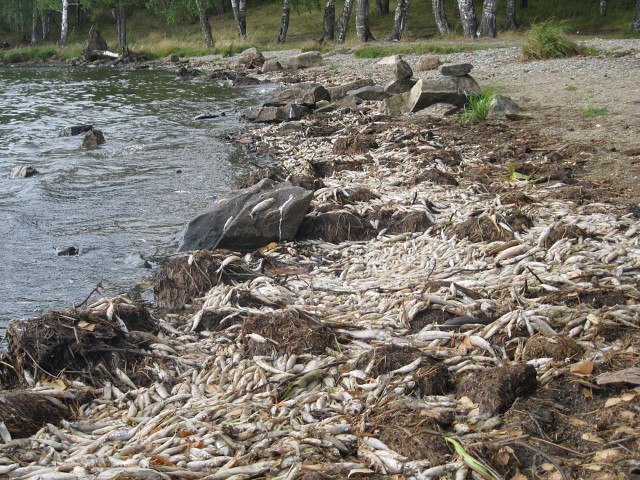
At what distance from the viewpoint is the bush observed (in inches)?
802

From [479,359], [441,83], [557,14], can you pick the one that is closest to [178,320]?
[479,359]

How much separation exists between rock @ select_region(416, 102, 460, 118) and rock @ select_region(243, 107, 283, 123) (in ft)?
12.9

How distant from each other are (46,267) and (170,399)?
397 centimetres

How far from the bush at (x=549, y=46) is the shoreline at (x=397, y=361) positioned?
13.1 metres

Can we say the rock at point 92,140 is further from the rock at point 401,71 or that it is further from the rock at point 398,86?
the rock at point 401,71

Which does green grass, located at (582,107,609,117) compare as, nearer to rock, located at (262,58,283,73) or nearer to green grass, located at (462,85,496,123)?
green grass, located at (462,85,496,123)

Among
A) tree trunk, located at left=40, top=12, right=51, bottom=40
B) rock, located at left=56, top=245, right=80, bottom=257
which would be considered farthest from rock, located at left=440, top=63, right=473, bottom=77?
tree trunk, located at left=40, top=12, right=51, bottom=40

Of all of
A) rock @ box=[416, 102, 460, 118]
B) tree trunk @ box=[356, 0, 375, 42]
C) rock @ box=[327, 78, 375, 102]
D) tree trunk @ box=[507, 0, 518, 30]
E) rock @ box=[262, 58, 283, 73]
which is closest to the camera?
rock @ box=[416, 102, 460, 118]

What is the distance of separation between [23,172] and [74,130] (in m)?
5.11

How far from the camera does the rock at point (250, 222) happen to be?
824 centimetres

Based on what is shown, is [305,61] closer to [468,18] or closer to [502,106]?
[468,18]

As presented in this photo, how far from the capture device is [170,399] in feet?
16.6

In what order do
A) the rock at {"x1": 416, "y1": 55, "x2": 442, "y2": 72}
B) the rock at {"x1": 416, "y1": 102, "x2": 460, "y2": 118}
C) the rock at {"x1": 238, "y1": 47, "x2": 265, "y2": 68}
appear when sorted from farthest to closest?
the rock at {"x1": 238, "y1": 47, "x2": 265, "y2": 68} → the rock at {"x1": 416, "y1": 55, "x2": 442, "y2": 72} → the rock at {"x1": 416, "y1": 102, "x2": 460, "y2": 118}

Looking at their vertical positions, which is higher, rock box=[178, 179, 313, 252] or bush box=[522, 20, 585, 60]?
bush box=[522, 20, 585, 60]
